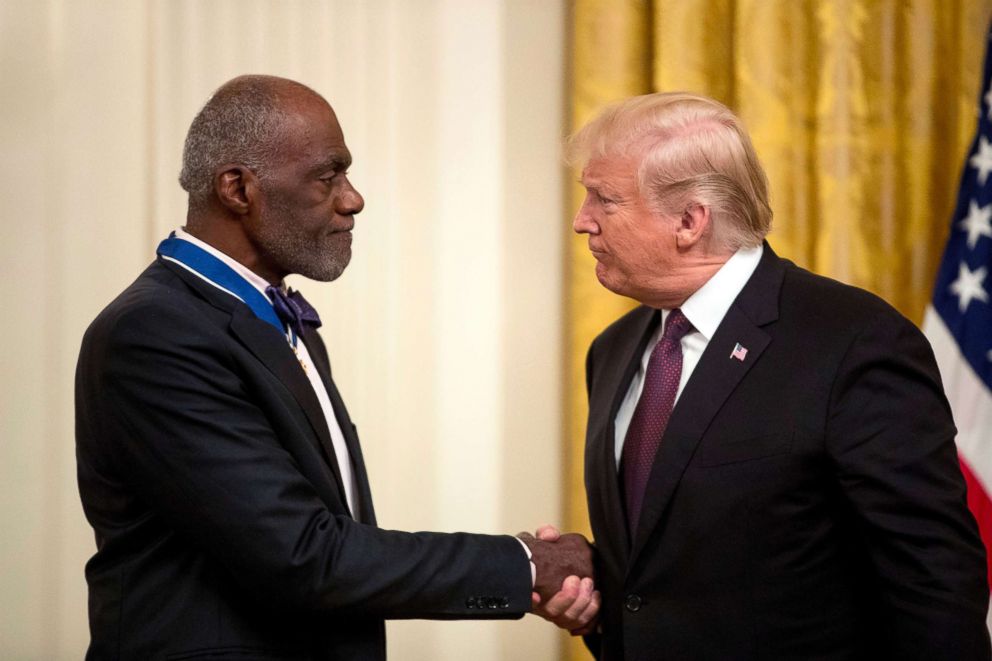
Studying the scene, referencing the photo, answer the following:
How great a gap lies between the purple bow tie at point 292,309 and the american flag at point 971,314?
201 cm

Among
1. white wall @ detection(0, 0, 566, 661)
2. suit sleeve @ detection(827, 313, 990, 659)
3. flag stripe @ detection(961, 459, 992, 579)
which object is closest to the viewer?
suit sleeve @ detection(827, 313, 990, 659)

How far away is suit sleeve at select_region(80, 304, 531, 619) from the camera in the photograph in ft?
6.72

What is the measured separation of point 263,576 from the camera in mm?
2068

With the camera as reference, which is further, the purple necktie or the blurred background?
the blurred background

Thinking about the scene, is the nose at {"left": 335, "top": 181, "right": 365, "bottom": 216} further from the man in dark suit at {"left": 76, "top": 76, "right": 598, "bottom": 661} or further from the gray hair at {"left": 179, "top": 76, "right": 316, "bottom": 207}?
the gray hair at {"left": 179, "top": 76, "right": 316, "bottom": 207}

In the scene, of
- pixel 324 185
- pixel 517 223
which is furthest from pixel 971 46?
pixel 324 185

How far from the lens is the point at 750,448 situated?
7.02 ft

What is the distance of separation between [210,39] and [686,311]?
7.15 feet

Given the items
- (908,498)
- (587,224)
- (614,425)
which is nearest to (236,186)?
(587,224)

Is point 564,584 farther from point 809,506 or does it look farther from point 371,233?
point 371,233

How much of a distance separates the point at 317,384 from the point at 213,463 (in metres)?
0.42

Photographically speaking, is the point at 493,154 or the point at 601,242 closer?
the point at 601,242

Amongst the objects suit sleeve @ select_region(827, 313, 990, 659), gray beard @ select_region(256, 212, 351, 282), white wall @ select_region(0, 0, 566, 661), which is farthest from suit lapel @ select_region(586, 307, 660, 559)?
white wall @ select_region(0, 0, 566, 661)

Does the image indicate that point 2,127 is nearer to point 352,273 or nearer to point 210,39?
point 210,39
